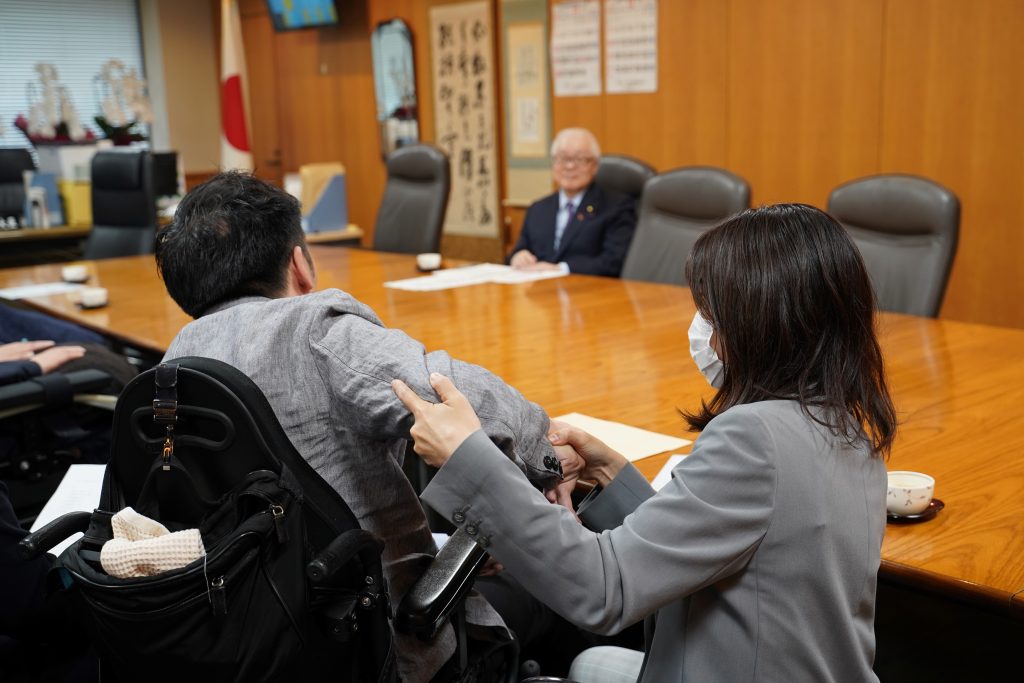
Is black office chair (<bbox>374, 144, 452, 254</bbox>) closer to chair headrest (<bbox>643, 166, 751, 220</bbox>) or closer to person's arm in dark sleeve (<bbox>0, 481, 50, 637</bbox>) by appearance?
chair headrest (<bbox>643, 166, 751, 220</bbox>)

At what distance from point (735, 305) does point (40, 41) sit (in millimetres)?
8909

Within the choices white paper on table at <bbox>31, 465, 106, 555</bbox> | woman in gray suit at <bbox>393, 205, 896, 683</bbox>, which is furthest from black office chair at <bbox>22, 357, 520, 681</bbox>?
white paper on table at <bbox>31, 465, 106, 555</bbox>

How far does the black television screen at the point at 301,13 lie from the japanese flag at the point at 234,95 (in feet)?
1.09

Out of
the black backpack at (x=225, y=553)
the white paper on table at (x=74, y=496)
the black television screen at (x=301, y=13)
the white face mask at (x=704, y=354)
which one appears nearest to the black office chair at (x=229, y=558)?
the black backpack at (x=225, y=553)

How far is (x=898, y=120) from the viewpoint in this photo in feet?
15.4

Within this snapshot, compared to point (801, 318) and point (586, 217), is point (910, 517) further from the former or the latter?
point (586, 217)

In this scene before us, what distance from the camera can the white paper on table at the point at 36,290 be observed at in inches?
156

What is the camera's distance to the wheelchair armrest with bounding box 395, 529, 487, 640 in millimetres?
1348

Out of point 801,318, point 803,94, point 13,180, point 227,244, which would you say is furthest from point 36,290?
point 801,318

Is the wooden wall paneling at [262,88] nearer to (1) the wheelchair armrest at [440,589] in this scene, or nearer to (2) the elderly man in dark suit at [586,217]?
(2) the elderly man in dark suit at [586,217]

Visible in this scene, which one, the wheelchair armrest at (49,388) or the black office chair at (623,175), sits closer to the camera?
the wheelchair armrest at (49,388)

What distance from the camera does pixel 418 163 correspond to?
4.94m

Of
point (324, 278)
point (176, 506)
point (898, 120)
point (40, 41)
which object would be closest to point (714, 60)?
point (898, 120)

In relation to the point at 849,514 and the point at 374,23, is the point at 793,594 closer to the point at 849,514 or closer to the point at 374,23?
the point at 849,514
